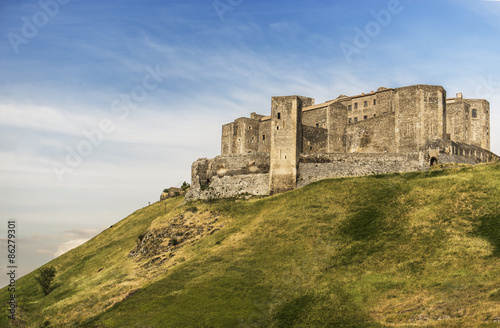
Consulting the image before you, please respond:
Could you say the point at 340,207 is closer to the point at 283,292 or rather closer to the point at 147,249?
the point at 283,292

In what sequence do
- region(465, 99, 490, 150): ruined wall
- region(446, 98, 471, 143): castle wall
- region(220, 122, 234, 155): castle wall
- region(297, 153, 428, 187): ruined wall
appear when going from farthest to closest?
region(220, 122, 234, 155): castle wall → region(465, 99, 490, 150): ruined wall → region(446, 98, 471, 143): castle wall → region(297, 153, 428, 187): ruined wall

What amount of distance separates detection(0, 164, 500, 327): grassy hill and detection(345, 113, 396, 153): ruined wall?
15976 mm

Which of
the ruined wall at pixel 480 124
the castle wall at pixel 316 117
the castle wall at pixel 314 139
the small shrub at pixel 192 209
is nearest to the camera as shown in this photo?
the small shrub at pixel 192 209

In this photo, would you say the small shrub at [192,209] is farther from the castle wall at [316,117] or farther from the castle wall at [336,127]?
the castle wall at [316,117]

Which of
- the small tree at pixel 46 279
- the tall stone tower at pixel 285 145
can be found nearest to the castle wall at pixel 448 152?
the tall stone tower at pixel 285 145

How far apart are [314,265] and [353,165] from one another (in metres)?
25.4

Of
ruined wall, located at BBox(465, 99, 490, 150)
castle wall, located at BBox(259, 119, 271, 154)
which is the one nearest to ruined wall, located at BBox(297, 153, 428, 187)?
castle wall, located at BBox(259, 119, 271, 154)

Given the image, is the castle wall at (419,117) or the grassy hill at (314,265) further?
the castle wall at (419,117)

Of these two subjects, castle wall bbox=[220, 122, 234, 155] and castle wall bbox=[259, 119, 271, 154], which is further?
castle wall bbox=[220, 122, 234, 155]

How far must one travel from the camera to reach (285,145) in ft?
223

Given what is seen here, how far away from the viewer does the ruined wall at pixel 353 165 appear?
220 ft

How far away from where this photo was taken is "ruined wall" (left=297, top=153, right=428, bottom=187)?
220 ft

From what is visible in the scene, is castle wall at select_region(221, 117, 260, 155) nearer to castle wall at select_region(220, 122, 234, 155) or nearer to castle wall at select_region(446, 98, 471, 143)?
castle wall at select_region(220, 122, 234, 155)

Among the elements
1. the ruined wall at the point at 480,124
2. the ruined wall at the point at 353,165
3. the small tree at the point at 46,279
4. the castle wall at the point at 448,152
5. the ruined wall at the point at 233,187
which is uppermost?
the ruined wall at the point at 480,124
